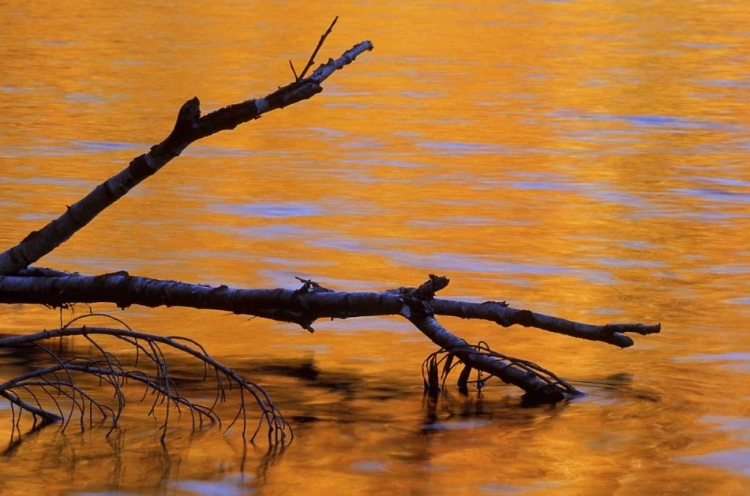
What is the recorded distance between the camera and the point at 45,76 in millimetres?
24500

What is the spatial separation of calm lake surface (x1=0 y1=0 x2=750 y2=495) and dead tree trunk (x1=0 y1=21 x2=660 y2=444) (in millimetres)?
165

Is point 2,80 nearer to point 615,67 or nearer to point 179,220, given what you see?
point 615,67

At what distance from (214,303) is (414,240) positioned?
Result: 5293 millimetres

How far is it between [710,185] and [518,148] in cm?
286

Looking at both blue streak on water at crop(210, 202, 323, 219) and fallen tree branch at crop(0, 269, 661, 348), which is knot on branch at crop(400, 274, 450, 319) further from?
blue streak on water at crop(210, 202, 323, 219)

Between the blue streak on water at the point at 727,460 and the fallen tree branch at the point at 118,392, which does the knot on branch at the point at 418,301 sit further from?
the blue streak on water at the point at 727,460

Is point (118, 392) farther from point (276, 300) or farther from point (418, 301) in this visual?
point (418, 301)

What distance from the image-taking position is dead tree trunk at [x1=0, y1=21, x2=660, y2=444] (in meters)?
6.76

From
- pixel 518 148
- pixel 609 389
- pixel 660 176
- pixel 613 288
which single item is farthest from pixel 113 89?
pixel 609 389

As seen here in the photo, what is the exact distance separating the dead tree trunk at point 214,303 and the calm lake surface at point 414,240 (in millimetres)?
165

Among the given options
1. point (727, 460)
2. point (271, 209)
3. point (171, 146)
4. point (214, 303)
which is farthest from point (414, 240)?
point (727, 460)

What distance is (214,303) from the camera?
722 cm

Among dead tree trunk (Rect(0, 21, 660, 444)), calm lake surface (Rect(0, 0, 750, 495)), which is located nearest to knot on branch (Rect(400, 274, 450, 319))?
dead tree trunk (Rect(0, 21, 660, 444))

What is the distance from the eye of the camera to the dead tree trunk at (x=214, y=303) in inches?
266
